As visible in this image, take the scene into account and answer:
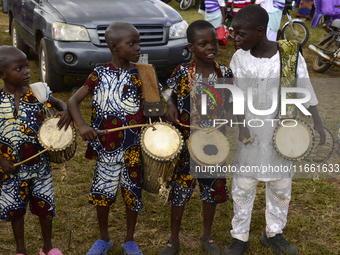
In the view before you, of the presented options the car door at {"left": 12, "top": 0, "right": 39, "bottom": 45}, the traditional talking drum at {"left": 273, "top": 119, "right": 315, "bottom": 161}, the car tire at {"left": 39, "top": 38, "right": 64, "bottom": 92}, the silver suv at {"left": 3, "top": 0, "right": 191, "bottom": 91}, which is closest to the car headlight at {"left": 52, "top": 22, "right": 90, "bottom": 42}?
the silver suv at {"left": 3, "top": 0, "right": 191, "bottom": 91}

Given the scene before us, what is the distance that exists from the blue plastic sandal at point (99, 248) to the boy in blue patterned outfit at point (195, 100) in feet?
1.85

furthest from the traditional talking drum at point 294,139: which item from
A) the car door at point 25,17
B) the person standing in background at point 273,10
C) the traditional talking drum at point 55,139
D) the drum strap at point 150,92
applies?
the person standing in background at point 273,10

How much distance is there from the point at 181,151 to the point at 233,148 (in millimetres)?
2268

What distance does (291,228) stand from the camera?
344cm

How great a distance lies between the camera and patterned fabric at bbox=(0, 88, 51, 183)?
104 inches

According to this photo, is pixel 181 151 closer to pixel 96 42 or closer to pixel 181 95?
pixel 181 95

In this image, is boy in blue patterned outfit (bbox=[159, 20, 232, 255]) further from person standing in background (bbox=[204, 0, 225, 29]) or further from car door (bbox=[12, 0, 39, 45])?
person standing in background (bbox=[204, 0, 225, 29])

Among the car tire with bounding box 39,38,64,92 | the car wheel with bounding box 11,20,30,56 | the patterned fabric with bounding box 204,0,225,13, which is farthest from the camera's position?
the patterned fabric with bounding box 204,0,225,13

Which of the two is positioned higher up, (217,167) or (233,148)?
(217,167)

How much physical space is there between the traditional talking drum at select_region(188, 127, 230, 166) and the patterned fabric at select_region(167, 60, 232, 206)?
0.41 ft

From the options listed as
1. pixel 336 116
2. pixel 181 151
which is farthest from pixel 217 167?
pixel 336 116

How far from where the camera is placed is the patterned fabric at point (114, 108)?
2.74 m

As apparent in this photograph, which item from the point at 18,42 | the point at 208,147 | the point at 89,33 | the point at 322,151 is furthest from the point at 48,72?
the point at 322,151

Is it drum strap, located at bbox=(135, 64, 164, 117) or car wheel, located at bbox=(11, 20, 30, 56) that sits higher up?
drum strap, located at bbox=(135, 64, 164, 117)
